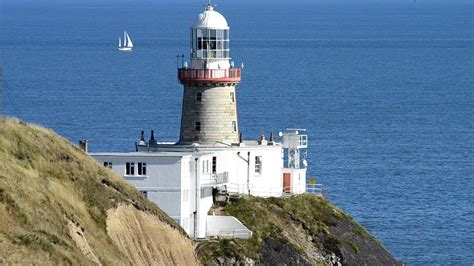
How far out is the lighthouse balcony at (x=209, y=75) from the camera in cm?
6391

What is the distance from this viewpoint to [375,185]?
301ft

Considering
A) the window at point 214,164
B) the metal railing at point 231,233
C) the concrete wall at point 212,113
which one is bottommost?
the metal railing at point 231,233

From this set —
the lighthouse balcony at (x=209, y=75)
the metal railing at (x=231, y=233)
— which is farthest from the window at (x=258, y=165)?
the metal railing at (x=231, y=233)

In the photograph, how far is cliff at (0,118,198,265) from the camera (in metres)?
34.5

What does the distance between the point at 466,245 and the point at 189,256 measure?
90.5 feet

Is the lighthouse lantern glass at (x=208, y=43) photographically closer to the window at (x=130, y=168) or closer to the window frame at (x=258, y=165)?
the window frame at (x=258, y=165)

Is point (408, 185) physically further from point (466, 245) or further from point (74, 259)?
point (74, 259)

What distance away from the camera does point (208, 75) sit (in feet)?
210

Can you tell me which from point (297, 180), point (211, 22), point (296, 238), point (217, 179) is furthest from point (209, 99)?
Result: point (296, 238)

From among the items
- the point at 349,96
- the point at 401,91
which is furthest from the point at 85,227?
the point at 401,91

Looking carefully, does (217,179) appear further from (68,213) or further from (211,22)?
(68,213)

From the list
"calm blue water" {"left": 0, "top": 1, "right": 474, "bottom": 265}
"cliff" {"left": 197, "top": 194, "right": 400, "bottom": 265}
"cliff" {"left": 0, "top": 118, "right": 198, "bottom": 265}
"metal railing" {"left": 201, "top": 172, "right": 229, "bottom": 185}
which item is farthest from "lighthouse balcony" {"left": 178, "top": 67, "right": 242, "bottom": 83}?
"calm blue water" {"left": 0, "top": 1, "right": 474, "bottom": 265}

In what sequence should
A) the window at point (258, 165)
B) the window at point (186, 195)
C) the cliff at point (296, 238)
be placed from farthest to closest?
the window at point (258, 165)
the window at point (186, 195)
the cliff at point (296, 238)

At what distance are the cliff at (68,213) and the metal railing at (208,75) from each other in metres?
12.7
